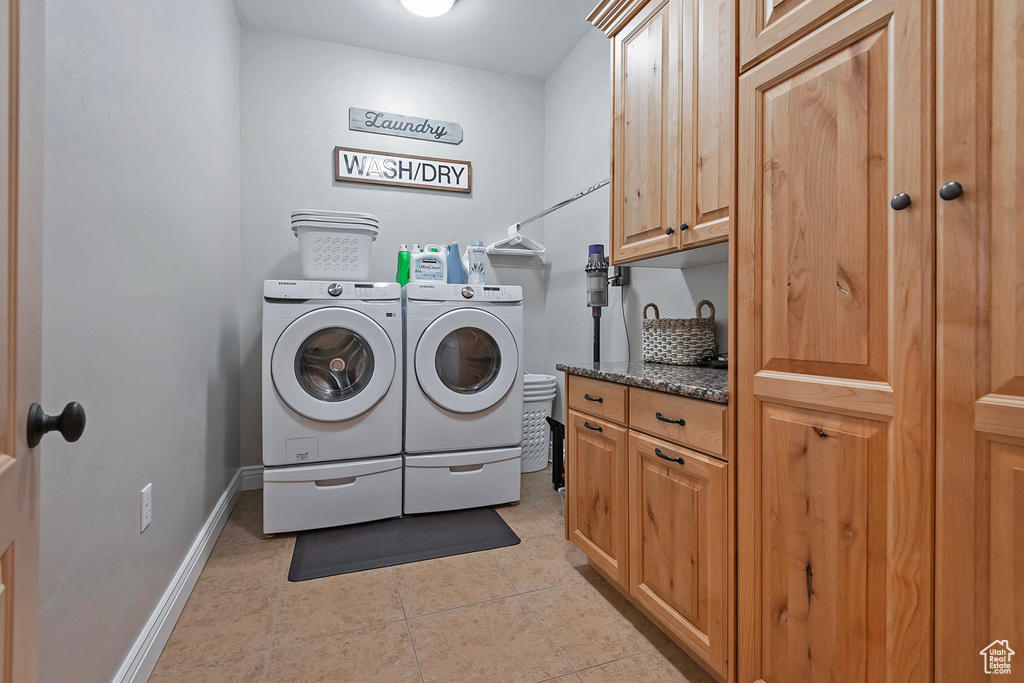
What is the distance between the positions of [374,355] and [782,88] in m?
1.86

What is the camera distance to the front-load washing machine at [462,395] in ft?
7.80

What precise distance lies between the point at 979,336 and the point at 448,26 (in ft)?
9.73

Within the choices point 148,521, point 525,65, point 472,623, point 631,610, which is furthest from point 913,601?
point 525,65

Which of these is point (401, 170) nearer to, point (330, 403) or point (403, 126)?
point (403, 126)

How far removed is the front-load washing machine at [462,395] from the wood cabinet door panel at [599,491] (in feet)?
2.21

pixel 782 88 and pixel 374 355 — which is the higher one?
pixel 782 88

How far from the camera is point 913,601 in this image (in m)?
0.83

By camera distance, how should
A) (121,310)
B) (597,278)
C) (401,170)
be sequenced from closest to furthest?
1. (121,310)
2. (597,278)
3. (401,170)

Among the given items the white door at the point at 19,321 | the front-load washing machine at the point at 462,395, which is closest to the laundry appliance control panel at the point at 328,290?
the front-load washing machine at the point at 462,395

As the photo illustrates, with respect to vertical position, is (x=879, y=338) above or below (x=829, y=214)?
below

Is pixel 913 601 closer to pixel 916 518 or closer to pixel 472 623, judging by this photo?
pixel 916 518

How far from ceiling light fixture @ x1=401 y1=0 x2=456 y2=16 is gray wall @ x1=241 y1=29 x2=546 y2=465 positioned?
65cm

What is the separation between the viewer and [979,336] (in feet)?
2.44

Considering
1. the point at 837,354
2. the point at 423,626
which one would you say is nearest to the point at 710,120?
the point at 837,354
